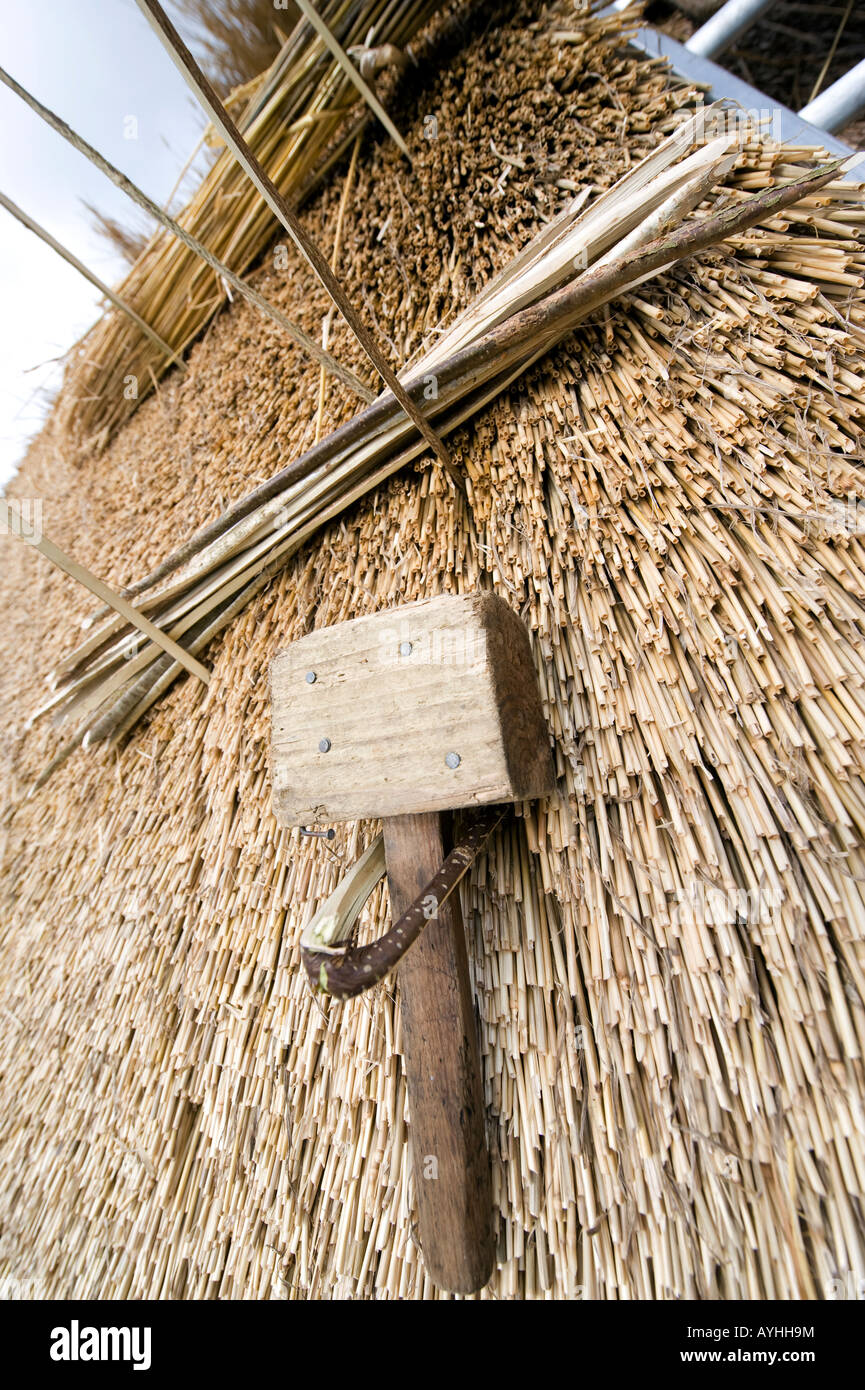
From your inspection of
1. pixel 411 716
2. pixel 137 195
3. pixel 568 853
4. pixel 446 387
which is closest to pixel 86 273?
pixel 137 195

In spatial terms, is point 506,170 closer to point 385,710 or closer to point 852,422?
point 852,422

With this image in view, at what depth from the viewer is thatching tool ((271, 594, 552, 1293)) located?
641 millimetres

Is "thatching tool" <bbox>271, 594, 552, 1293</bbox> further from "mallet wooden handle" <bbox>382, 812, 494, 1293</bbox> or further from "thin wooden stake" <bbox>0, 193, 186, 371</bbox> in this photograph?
"thin wooden stake" <bbox>0, 193, 186, 371</bbox>

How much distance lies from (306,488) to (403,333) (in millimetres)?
325

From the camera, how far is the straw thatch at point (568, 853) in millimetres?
628

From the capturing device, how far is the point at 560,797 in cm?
74

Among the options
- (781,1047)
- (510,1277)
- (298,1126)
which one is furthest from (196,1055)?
(781,1047)

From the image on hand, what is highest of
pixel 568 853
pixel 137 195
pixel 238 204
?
pixel 137 195

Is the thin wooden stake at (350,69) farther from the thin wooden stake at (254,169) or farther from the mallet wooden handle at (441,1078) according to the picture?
the mallet wooden handle at (441,1078)

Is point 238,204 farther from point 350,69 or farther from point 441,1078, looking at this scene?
point 441,1078

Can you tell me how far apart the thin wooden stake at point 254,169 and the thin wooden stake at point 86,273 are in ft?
3.41

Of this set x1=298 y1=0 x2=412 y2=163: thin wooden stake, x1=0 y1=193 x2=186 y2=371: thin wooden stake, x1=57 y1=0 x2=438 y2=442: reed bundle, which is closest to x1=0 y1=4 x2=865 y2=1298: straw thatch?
x1=298 y1=0 x2=412 y2=163: thin wooden stake

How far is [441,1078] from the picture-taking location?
673 mm

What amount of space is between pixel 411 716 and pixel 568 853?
0.25m
